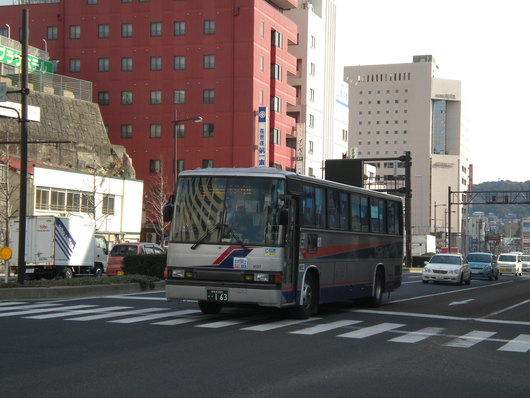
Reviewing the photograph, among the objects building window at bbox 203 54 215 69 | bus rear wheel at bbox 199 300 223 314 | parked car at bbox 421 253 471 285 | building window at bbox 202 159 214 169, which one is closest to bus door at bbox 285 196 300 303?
bus rear wheel at bbox 199 300 223 314

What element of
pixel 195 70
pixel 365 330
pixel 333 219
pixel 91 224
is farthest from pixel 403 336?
pixel 195 70

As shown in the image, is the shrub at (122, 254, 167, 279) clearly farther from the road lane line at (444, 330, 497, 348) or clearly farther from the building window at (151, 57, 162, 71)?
the building window at (151, 57, 162, 71)

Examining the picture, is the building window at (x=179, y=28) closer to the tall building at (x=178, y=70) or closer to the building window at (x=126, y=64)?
the tall building at (x=178, y=70)

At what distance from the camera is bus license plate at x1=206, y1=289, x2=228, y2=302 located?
51.9 feet

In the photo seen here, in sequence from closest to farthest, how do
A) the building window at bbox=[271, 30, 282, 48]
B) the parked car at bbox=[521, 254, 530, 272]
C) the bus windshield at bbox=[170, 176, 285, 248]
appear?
the bus windshield at bbox=[170, 176, 285, 248], the parked car at bbox=[521, 254, 530, 272], the building window at bbox=[271, 30, 282, 48]

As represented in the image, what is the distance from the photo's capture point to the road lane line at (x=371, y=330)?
1430cm

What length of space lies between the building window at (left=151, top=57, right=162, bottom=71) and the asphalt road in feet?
197

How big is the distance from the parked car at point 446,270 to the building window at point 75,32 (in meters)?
51.3

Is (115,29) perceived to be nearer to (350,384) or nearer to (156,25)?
(156,25)

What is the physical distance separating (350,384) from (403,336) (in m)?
5.57

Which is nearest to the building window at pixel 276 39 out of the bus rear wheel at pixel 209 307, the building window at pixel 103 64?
the building window at pixel 103 64

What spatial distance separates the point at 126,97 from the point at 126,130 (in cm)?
325

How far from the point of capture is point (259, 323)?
53.2ft

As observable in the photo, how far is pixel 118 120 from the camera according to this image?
257ft
